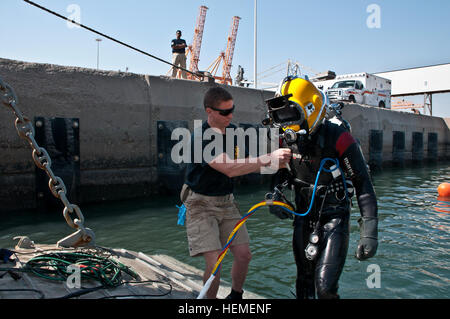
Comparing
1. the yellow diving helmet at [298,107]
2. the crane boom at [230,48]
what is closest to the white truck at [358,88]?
the yellow diving helmet at [298,107]

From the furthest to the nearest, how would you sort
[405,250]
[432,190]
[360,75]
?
[360,75]
[432,190]
[405,250]

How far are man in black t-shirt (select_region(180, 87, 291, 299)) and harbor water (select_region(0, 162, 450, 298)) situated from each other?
56.9 inches

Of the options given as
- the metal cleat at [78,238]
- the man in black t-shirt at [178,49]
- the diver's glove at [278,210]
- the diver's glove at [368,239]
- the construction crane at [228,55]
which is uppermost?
the construction crane at [228,55]

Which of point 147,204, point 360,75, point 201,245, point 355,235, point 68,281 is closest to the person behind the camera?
point 201,245

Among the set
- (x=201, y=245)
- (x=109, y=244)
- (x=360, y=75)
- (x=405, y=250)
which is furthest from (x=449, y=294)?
(x=360, y=75)

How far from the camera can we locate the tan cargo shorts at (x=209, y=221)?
3.05 m

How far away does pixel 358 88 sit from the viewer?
24281 mm

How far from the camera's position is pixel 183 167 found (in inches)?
407

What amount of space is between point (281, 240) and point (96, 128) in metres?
5.58

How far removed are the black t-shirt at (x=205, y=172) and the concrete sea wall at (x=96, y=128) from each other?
6.24 metres

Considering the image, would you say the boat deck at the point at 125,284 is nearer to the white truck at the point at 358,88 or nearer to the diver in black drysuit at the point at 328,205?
the diver in black drysuit at the point at 328,205

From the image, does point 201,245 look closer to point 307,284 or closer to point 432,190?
point 307,284

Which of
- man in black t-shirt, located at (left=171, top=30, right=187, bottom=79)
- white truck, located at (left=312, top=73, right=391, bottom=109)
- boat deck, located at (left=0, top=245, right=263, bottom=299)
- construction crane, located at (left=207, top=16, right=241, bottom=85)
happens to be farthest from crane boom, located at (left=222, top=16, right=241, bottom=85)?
boat deck, located at (left=0, top=245, right=263, bottom=299)

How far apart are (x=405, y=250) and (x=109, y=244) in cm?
503
